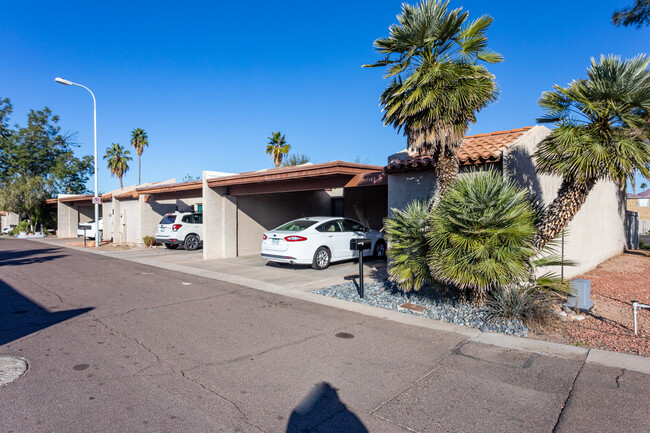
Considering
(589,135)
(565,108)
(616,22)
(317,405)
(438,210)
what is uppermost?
(616,22)

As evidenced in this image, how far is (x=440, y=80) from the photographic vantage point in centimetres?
720

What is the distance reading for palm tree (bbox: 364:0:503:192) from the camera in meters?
7.13

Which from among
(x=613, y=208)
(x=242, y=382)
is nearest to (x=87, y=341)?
(x=242, y=382)

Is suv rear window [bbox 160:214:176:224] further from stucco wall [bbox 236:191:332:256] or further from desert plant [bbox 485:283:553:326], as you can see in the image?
desert plant [bbox 485:283:553:326]

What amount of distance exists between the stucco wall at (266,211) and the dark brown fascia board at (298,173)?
181 centimetres

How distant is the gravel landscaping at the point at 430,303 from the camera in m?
6.37

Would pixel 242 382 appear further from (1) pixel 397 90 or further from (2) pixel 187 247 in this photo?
(2) pixel 187 247

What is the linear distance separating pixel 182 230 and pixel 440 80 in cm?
1553

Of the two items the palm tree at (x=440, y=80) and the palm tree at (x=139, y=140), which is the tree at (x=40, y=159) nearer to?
the palm tree at (x=139, y=140)

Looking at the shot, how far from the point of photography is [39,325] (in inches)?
260

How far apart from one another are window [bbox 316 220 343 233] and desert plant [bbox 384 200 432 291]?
4888mm

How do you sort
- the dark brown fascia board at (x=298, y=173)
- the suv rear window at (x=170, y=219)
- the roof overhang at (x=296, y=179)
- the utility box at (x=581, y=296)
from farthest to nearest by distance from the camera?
1. the suv rear window at (x=170, y=219)
2. the roof overhang at (x=296, y=179)
3. the dark brown fascia board at (x=298, y=173)
4. the utility box at (x=581, y=296)

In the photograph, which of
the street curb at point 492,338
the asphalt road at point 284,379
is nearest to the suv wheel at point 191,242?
the street curb at point 492,338

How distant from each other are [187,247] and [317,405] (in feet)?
56.6
